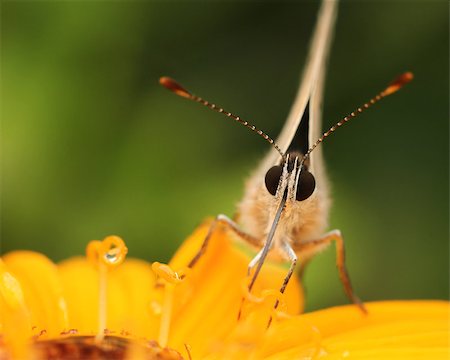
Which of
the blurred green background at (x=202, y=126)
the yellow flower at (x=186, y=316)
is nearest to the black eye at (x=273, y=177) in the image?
the yellow flower at (x=186, y=316)

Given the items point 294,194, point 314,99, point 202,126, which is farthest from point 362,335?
point 202,126

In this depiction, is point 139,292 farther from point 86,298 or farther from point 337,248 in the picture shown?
point 337,248

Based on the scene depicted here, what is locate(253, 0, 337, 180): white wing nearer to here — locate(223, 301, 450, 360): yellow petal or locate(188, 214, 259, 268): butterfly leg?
locate(188, 214, 259, 268): butterfly leg

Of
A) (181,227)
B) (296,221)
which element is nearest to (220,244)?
(181,227)

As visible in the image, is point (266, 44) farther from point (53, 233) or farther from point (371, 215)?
point (53, 233)

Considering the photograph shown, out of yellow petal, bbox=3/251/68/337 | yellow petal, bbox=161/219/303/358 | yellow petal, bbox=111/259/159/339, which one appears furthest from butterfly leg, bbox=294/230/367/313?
yellow petal, bbox=3/251/68/337

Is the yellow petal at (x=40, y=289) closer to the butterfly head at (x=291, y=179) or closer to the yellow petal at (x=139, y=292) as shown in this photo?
the yellow petal at (x=139, y=292)
